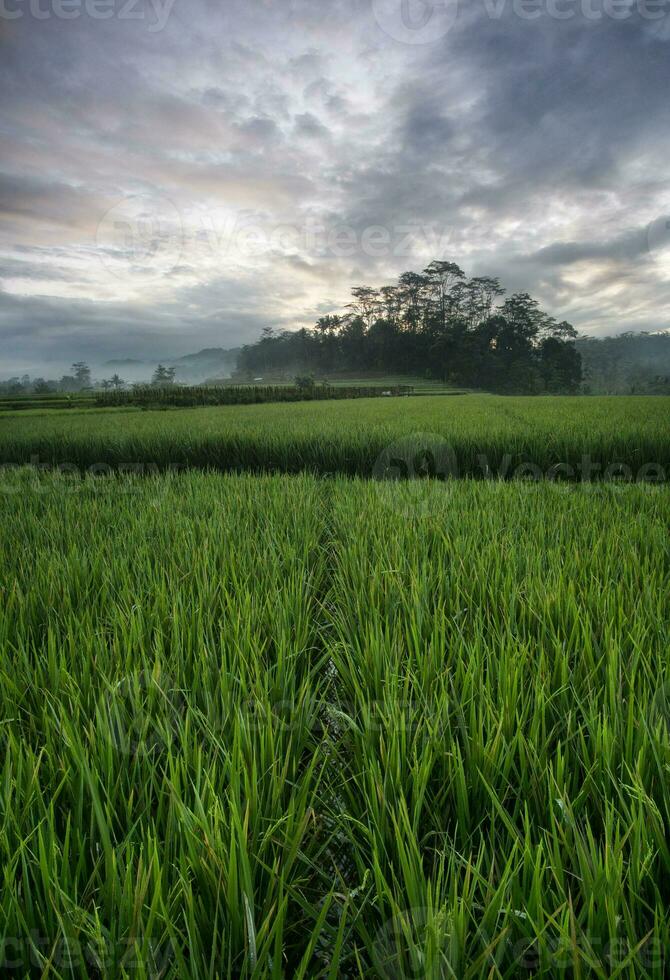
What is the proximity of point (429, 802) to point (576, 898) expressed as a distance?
226mm

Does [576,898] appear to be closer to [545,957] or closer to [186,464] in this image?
[545,957]

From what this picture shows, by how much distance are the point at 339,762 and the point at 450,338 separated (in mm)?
54947

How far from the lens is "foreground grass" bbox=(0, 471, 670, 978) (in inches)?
19.9

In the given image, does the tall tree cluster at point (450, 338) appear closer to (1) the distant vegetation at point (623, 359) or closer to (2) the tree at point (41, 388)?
(1) the distant vegetation at point (623, 359)

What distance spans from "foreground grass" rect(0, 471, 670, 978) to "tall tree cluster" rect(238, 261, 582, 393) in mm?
53098

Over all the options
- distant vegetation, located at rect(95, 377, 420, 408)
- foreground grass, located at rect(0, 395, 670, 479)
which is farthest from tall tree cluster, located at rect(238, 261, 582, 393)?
foreground grass, located at rect(0, 395, 670, 479)

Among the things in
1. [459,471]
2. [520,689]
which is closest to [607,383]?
[459,471]

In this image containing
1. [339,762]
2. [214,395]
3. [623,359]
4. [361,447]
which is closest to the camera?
[339,762]

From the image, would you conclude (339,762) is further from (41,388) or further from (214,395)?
(41,388)

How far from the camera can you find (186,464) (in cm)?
674

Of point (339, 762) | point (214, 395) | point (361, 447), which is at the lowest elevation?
point (339, 762)

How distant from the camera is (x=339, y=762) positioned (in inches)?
37.4

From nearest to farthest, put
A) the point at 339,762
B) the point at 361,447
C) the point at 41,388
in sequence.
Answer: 1. the point at 339,762
2. the point at 361,447
3. the point at 41,388

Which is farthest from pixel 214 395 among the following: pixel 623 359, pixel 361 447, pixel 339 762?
pixel 623 359
